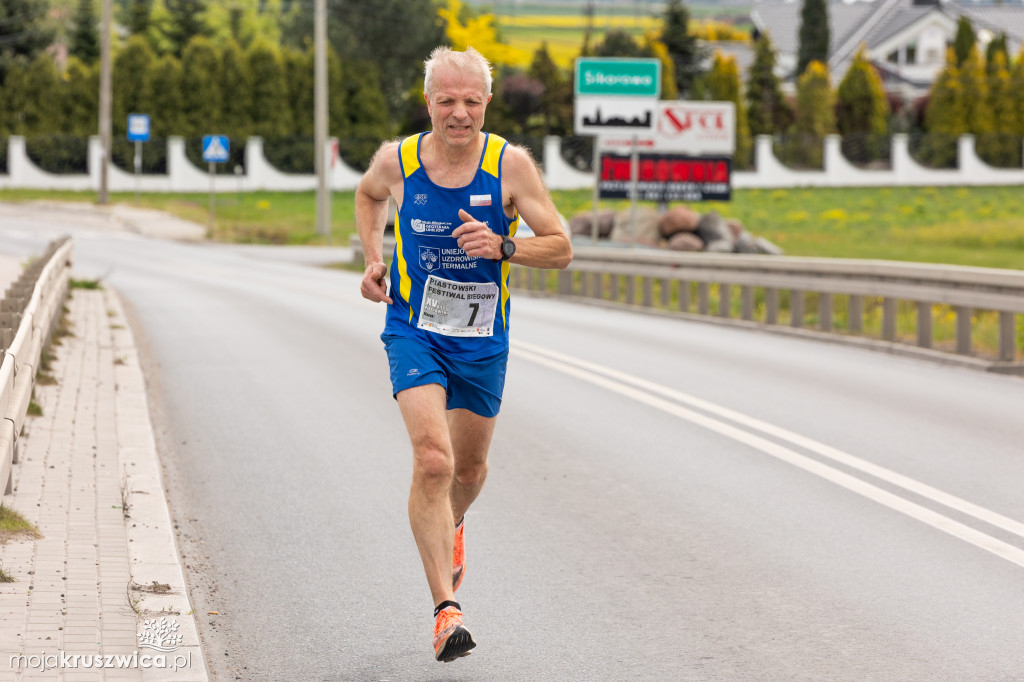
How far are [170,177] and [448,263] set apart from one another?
185ft

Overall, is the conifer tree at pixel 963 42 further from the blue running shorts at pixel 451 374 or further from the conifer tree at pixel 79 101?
the blue running shorts at pixel 451 374

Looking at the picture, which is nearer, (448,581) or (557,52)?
(448,581)

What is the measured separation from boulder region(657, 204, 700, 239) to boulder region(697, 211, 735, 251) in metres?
0.15

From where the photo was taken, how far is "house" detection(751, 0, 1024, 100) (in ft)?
356

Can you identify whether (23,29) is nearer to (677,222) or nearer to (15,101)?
(15,101)

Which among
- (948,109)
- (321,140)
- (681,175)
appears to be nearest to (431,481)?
(681,175)

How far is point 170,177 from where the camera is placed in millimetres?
60031

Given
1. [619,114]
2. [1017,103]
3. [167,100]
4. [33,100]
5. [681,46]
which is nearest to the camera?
[619,114]

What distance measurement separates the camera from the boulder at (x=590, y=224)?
1361 inches

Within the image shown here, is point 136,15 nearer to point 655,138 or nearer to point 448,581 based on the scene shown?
point 655,138

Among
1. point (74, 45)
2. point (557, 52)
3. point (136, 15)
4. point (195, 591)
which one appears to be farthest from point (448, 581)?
point (557, 52)

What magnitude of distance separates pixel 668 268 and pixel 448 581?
16374 mm

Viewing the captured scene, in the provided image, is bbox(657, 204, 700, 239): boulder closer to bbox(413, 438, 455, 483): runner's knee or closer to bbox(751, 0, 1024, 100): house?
bbox(413, 438, 455, 483): runner's knee

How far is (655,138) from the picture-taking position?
37.2 metres
